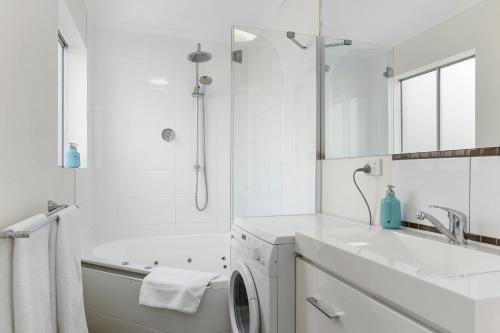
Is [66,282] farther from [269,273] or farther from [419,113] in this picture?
[419,113]

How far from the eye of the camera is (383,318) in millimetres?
884

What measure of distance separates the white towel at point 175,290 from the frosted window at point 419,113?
4.50ft

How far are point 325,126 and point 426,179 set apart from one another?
3.04 ft

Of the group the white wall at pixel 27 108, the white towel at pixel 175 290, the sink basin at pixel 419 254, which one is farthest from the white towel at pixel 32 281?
the sink basin at pixel 419 254

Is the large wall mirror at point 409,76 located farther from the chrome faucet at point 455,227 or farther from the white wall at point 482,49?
the chrome faucet at point 455,227

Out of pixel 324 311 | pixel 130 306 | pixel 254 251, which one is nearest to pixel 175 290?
pixel 130 306

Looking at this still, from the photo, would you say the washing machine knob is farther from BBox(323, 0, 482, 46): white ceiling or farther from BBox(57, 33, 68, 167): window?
BBox(57, 33, 68, 167): window

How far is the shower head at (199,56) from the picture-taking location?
3.21 metres

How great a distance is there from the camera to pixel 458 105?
50.7 inches

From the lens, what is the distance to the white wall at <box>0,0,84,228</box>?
116 cm

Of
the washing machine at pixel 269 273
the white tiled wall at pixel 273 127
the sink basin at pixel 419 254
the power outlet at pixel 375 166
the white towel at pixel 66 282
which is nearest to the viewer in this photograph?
the sink basin at pixel 419 254

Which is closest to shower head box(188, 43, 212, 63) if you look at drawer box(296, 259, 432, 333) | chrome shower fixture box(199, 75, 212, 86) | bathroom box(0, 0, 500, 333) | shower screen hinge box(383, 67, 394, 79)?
bathroom box(0, 0, 500, 333)

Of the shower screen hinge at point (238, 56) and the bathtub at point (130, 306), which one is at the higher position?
the shower screen hinge at point (238, 56)

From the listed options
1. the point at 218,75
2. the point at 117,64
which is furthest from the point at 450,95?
the point at 117,64
